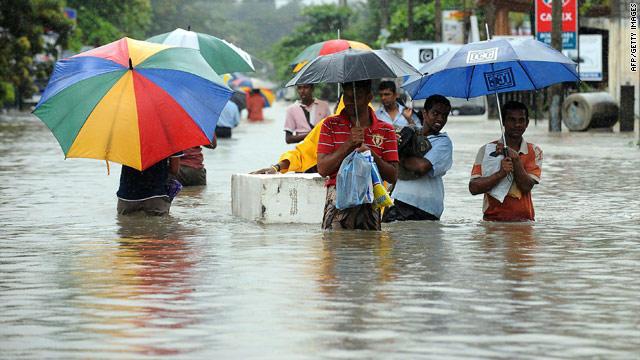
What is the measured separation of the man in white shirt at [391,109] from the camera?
46.8 feet

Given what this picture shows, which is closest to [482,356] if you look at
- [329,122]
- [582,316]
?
[582,316]

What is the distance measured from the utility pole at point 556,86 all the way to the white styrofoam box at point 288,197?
23515 millimetres

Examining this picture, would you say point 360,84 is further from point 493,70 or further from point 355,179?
point 493,70

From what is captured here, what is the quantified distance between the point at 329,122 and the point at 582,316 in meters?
3.46

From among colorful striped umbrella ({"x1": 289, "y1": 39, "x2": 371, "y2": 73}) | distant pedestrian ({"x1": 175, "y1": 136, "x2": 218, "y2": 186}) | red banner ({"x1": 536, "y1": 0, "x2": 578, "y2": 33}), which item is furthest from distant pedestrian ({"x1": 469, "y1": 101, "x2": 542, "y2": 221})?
Result: red banner ({"x1": 536, "y1": 0, "x2": 578, "y2": 33})

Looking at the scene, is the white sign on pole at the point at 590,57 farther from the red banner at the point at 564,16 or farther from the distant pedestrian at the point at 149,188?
the distant pedestrian at the point at 149,188

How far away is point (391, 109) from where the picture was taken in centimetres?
1459

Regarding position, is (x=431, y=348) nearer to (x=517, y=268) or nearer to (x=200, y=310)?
(x=200, y=310)

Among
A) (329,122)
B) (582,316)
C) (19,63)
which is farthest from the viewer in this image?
(19,63)

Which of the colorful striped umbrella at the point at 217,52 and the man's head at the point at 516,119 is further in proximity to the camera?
the colorful striped umbrella at the point at 217,52

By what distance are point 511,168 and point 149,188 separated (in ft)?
12.7

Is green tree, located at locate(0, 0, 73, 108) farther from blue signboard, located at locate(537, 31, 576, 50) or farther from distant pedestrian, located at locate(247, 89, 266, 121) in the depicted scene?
blue signboard, located at locate(537, 31, 576, 50)

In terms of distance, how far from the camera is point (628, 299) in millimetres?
8875

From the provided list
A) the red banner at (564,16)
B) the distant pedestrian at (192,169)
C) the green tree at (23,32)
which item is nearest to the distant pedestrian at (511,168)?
the distant pedestrian at (192,169)
